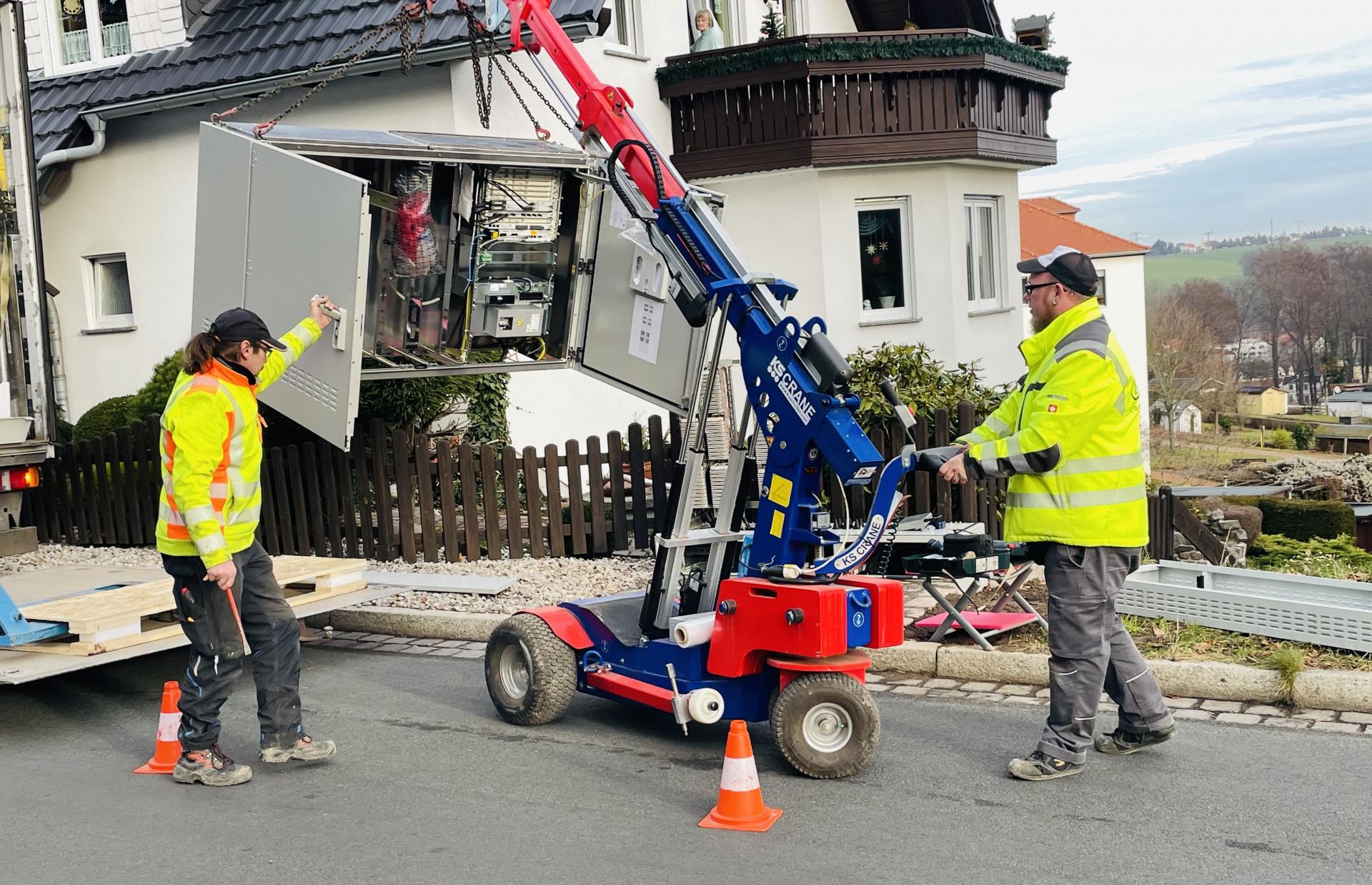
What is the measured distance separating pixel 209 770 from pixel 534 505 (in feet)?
16.4

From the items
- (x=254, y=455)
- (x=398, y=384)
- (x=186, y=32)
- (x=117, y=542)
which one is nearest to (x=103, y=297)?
(x=186, y=32)

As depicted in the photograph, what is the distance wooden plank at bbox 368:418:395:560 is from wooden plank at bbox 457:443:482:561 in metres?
0.61

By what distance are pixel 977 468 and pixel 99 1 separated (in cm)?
1449

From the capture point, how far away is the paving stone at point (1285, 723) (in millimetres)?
5871

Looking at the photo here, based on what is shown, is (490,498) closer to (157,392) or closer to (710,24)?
(157,392)

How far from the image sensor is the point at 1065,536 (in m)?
5.32

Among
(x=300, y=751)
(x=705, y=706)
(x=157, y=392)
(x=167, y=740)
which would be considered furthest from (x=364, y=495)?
(x=705, y=706)

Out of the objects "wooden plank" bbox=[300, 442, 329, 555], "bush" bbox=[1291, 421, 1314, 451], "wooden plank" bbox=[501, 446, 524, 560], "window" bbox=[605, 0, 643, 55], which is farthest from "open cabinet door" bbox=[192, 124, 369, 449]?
"bush" bbox=[1291, 421, 1314, 451]

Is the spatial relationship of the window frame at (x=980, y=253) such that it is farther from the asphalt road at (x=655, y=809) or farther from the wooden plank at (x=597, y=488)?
the asphalt road at (x=655, y=809)

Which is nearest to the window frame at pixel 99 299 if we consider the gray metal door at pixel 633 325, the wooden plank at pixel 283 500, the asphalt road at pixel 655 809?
the wooden plank at pixel 283 500

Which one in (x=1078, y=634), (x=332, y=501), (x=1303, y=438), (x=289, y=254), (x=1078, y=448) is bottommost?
(x=1303, y=438)

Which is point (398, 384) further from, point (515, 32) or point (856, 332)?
point (856, 332)

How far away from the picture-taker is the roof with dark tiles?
1273cm

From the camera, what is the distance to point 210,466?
550cm
